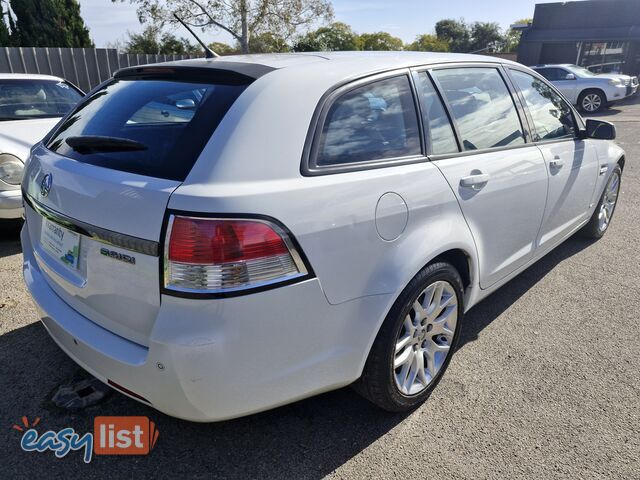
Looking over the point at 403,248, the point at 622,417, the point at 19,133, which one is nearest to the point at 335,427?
the point at 403,248

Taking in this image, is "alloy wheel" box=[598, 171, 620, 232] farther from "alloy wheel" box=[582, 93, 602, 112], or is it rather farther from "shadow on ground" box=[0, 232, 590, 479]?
"alloy wheel" box=[582, 93, 602, 112]

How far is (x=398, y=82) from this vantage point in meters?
2.30

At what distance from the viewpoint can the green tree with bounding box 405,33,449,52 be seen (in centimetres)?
4034

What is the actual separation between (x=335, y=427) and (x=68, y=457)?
1.20m

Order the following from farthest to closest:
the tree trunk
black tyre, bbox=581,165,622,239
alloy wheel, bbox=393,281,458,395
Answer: the tree trunk → black tyre, bbox=581,165,622,239 → alloy wheel, bbox=393,281,458,395

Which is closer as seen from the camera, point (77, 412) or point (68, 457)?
point (68, 457)

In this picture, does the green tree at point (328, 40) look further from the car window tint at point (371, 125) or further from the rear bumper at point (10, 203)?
the car window tint at point (371, 125)

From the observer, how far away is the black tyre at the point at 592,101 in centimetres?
1594

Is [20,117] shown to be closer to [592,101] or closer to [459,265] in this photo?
[459,265]

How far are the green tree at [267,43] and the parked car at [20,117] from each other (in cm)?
1717

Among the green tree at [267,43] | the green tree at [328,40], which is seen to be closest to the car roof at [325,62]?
the green tree at [328,40]

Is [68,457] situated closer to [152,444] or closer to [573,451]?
[152,444]

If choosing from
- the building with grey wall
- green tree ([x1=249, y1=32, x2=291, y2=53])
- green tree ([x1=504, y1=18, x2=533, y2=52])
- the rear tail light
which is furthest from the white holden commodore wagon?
green tree ([x1=504, y1=18, x2=533, y2=52])

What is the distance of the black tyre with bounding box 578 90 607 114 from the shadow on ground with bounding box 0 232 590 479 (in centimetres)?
1721
